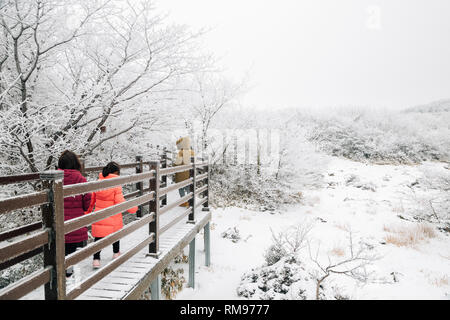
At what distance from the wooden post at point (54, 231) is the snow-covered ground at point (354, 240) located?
157 inches

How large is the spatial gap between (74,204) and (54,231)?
1.21 metres

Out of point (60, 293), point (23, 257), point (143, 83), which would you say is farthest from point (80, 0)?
point (60, 293)

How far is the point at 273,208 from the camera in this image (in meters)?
13.2

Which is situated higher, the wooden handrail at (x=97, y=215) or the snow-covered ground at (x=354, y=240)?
the wooden handrail at (x=97, y=215)

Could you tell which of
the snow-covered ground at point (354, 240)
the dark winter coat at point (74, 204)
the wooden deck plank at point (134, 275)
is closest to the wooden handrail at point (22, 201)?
the dark winter coat at point (74, 204)

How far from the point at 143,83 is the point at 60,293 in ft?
16.7

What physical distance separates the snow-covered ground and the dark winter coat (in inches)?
127

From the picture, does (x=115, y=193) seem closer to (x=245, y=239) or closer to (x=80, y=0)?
(x=80, y=0)

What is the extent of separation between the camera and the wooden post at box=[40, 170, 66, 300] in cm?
183

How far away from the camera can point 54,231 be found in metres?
1.86

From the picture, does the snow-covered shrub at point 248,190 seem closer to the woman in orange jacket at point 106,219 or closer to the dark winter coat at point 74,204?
the woman in orange jacket at point 106,219

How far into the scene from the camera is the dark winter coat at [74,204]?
2.90 m

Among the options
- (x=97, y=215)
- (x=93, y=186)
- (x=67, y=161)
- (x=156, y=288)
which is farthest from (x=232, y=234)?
(x=93, y=186)

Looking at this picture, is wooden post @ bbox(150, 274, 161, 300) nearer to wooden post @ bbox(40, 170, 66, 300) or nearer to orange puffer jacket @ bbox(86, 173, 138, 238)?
orange puffer jacket @ bbox(86, 173, 138, 238)
